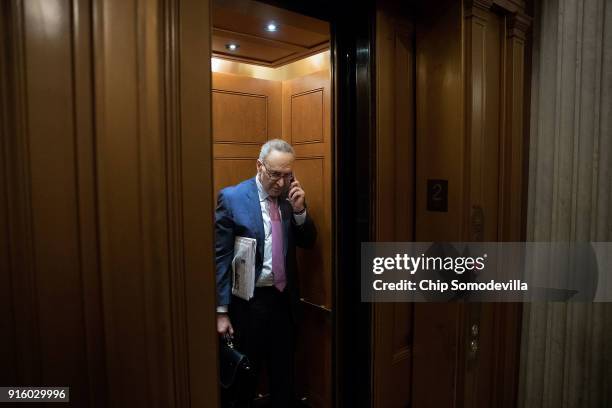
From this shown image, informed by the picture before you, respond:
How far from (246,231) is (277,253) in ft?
0.62

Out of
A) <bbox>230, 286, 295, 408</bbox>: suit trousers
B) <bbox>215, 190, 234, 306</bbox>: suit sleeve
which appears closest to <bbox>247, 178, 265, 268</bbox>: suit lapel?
<bbox>215, 190, 234, 306</bbox>: suit sleeve


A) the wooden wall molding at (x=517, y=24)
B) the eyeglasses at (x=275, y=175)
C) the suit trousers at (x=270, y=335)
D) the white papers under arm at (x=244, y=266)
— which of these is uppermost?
the wooden wall molding at (x=517, y=24)

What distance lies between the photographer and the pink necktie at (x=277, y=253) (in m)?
2.06

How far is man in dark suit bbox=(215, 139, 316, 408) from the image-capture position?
2.00 meters

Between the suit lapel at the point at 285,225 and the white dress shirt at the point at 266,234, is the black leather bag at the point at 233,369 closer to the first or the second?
the white dress shirt at the point at 266,234

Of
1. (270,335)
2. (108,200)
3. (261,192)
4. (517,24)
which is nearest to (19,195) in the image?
(108,200)

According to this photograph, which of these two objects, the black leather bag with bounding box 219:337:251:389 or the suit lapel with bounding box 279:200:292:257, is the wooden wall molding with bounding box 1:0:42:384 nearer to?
the black leather bag with bounding box 219:337:251:389

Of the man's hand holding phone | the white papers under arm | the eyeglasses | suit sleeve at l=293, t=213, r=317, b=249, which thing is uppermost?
the eyeglasses

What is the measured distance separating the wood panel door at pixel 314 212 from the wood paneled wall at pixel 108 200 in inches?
47.7

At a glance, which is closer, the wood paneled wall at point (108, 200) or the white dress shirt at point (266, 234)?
the wood paneled wall at point (108, 200)

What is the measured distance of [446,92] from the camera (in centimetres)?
147

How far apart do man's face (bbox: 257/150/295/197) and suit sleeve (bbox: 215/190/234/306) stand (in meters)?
0.21

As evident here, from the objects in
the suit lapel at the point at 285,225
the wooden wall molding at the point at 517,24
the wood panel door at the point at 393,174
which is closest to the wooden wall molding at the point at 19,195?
the wood panel door at the point at 393,174

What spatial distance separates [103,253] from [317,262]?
143 cm
